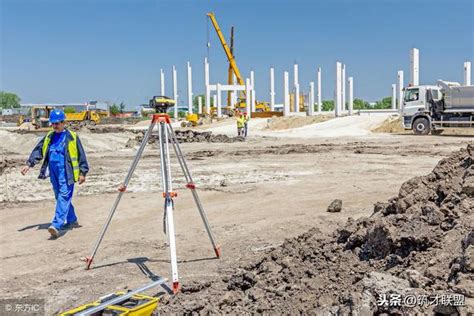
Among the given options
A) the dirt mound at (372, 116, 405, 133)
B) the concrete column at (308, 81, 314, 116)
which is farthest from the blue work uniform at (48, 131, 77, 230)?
the concrete column at (308, 81, 314, 116)

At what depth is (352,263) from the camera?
3.98 m

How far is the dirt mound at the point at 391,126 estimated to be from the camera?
30.7m

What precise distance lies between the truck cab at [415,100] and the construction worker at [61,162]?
2270 centimetres

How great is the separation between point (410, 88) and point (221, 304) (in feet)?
81.4

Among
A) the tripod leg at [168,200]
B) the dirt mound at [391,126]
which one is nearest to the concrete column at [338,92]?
the dirt mound at [391,126]

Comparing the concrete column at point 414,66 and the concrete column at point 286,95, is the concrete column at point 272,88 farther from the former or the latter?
the concrete column at point 414,66

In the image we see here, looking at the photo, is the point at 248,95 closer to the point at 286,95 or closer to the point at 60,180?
the point at 286,95

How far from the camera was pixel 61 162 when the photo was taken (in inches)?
255

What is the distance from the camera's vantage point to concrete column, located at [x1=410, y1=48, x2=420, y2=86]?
32125 mm

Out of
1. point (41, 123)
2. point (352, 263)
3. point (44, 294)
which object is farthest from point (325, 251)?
point (41, 123)

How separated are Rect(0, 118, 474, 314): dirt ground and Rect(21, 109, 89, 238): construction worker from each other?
372 mm

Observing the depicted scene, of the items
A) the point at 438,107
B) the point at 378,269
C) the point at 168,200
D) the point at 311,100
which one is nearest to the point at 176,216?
the point at 168,200

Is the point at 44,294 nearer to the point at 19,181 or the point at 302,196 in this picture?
the point at 302,196

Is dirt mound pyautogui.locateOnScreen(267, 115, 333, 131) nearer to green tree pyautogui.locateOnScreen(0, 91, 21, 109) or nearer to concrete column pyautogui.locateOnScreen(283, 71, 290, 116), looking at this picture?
concrete column pyautogui.locateOnScreen(283, 71, 290, 116)
